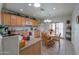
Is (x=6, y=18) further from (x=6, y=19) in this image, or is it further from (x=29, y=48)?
(x=29, y=48)

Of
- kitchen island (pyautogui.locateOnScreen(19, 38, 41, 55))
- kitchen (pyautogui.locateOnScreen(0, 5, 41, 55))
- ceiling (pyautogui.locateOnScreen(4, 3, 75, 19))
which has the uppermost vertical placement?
ceiling (pyautogui.locateOnScreen(4, 3, 75, 19))

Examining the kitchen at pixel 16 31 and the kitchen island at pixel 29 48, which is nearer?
the kitchen at pixel 16 31

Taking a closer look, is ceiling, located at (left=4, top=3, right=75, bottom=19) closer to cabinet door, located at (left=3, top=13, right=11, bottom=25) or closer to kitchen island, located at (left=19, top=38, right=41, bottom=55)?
cabinet door, located at (left=3, top=13, right=11, bottom=25)

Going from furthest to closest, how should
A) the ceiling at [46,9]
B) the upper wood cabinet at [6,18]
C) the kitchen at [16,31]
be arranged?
the ceiling at [46,9]
the upper wood cabinet at [6,18]
the kitchen at [16,31]

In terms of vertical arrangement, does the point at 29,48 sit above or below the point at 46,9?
below

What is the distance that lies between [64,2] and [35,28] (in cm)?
56

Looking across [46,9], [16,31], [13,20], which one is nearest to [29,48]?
[16,31]

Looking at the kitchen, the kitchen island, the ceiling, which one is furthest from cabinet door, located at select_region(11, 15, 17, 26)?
the kitchen island

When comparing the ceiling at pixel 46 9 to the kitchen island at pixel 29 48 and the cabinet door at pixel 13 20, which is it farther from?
the kitchen island at pixel 29 48

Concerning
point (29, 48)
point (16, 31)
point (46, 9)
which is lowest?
point (29, 48)

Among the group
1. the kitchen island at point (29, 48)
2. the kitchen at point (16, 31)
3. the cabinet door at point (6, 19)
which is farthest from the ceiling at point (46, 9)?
the kitchen island at point (29, 48)

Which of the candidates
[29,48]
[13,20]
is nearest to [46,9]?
[13,20]

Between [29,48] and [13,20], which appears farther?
[29,48]
